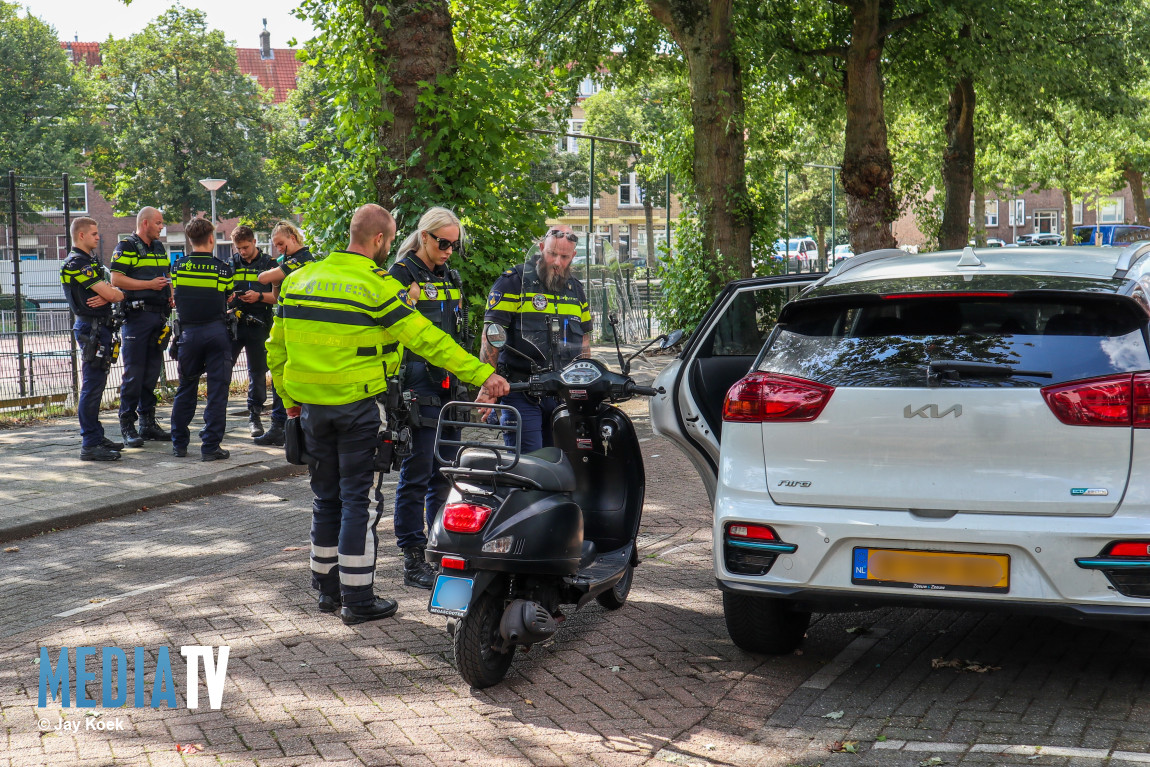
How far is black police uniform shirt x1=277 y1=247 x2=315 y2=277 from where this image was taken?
10.4m

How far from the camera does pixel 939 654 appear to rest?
4824 millimetres

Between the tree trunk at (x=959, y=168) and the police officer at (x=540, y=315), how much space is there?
17947mm

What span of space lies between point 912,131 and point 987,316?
104 feet

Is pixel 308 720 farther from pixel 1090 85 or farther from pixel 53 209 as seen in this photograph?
pixel 1090 85

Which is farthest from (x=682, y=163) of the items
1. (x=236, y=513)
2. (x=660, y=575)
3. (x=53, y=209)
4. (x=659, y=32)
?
(x=660, y=575)

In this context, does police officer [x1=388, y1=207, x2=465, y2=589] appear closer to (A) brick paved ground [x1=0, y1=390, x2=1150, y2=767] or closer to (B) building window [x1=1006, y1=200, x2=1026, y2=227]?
(A) brick paved ground [x1=0, y1=390, x2=1150, y2=767]

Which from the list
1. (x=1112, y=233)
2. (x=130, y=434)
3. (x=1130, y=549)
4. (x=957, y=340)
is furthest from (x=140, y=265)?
(x=1112, y=233)

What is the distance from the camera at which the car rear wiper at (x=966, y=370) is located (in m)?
4.01

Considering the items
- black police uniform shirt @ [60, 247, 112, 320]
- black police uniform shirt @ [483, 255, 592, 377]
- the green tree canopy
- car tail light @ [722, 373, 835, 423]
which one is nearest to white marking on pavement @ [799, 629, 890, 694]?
car tail light @ [722, 373, 835, 423]

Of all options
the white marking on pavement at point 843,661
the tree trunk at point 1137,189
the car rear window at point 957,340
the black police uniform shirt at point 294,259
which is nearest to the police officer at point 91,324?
the black police uniform shirt at point 294,259

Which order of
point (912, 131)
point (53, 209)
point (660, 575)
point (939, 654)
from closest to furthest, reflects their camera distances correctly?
1. point (939, 654)
2. point (660, 575)
3. point (53, 209)
4. point (912, 131)

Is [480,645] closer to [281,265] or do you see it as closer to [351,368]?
[351,368]

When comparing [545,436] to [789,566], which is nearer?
[789,566]

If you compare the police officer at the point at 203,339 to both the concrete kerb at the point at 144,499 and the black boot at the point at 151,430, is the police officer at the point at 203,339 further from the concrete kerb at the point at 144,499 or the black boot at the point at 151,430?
the black boot at the point at 151,430
